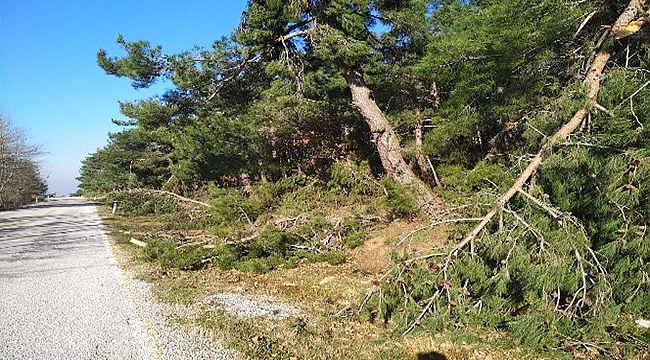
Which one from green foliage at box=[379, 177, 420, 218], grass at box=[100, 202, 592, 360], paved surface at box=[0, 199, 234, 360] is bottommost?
grass at box=[100, 202, 592, 360]

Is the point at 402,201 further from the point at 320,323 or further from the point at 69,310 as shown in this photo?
the point at 69,310

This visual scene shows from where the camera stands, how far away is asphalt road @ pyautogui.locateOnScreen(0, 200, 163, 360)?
172 inches

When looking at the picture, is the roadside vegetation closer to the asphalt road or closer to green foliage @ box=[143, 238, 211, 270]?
green foliage @ box=[143, 238, 211, 270]

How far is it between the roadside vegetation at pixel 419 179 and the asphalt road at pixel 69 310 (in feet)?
2.63

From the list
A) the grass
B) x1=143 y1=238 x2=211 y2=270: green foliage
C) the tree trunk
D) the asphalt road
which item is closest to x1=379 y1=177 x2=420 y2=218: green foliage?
the tree trunk

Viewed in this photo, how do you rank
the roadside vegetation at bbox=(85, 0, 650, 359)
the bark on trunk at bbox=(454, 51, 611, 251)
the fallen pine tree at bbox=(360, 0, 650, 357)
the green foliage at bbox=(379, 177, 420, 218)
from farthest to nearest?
the green foliage at bbox=(379, 177, 420, 218), the bark on trunk at bbox=(454, 51, 611, 251), the roadside vegetation at bbox=(85, 0, 650, 359), the fallen pine tree at bbox=(360, 0, 650, 357)

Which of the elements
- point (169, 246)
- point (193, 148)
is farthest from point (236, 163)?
point (169, 246)

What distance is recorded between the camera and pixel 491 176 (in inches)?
258

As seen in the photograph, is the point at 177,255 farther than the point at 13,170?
No

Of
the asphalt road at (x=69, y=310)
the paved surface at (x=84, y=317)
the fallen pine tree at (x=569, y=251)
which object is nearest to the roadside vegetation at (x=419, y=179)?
the fallen pine tree at (x=569, y=251)

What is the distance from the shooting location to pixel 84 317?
5.44 metres

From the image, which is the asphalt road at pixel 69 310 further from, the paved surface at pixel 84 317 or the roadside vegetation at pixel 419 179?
the roadside vegetation at pixel 419 179

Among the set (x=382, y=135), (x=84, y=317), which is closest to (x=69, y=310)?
(x=84, y=317)

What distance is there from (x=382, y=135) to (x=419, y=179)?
1264 millimetres
